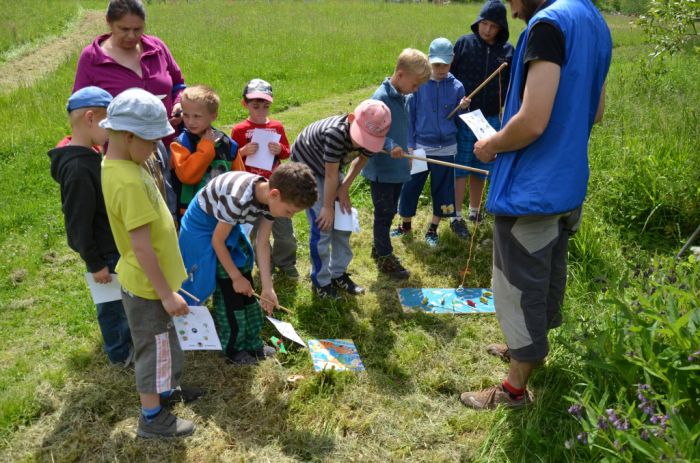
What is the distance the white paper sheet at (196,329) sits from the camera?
2.77 metres

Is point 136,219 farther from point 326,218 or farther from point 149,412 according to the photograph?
point 326,218

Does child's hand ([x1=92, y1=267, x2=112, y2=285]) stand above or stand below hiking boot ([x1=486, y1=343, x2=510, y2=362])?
above

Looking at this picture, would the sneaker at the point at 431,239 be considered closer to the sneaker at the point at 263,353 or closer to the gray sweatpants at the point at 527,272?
the sneaker at the point at 263,353

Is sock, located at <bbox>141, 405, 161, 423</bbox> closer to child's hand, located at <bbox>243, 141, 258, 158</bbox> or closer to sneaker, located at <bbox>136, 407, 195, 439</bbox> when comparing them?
sneaker, located at <bbox>136, 407, 195, 439</bbox>

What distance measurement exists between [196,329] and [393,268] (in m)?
2.10

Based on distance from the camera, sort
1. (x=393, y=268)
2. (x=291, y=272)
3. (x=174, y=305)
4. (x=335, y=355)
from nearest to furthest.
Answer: (x=174, y=305) → (x=335, y=355) → (x=291, y=272) → (x=393, y=268)

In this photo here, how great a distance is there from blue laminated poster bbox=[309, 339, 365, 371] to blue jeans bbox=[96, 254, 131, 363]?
1089 mm

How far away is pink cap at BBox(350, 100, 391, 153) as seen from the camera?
340cm

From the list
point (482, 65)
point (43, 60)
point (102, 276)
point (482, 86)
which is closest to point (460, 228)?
point (482, 86)

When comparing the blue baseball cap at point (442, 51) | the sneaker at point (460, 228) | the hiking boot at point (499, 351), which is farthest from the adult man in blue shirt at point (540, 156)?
the sneaker at point (460, 228)

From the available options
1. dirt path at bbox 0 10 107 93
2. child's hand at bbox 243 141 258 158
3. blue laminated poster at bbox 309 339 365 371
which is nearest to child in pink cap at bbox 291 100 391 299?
child's hand at bbox 243 141 258 158

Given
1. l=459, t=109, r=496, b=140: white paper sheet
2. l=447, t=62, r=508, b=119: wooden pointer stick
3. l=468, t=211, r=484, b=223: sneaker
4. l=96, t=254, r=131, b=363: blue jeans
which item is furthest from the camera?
l=468, t=211, r=484, b=223: sneaker

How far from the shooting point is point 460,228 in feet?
17.1

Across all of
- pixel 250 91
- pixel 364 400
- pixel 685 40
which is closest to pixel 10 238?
pixel 250 91
